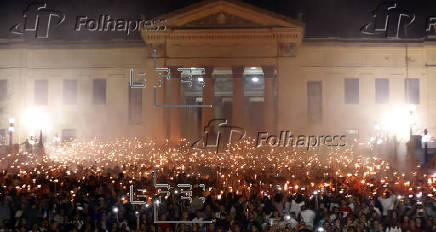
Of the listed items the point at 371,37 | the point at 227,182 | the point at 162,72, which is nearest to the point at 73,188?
the point at 227,182

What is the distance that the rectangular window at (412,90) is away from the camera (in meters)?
44.5

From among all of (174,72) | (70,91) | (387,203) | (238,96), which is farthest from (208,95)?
(387,203)

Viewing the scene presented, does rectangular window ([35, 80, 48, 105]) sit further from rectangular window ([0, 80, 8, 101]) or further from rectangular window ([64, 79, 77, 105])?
rectangular window ([0, 80, 8, 101])

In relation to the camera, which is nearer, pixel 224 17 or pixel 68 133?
pixel 224 17

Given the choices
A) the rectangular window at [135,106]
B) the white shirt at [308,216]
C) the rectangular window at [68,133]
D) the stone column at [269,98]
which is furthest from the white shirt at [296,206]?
the rectangular window at [68,133]

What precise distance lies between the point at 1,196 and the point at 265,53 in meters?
27.2

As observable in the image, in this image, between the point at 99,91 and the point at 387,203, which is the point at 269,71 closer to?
the point at 99,91

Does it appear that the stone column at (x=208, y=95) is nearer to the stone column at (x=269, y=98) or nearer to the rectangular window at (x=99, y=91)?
the stone column at (x=269, y=98)

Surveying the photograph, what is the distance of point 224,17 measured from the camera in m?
39.0

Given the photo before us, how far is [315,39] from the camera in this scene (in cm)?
4338

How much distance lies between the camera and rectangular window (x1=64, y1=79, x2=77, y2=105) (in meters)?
45.4

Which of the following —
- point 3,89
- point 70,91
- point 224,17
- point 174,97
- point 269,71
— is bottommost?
point 174,97

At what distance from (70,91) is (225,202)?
33.0 meters

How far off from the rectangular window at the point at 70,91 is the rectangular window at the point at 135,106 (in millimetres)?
4657
